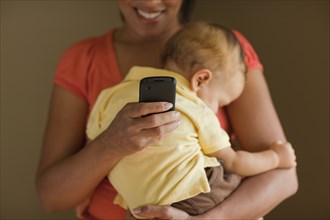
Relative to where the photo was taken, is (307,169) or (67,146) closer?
(67,146)

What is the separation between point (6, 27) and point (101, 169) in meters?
0.71

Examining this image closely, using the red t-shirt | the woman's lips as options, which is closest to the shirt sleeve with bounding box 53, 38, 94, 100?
the red t-shirt

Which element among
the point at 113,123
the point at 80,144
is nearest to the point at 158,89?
the point at 113,123

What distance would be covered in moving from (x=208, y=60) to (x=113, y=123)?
0.23m

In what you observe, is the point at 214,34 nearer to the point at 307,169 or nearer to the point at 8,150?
the point at 307,169

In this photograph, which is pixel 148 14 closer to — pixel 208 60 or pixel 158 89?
pixel 208 60

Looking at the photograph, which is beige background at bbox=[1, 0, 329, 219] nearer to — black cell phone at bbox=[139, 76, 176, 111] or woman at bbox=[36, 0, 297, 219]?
woman at bbox=[36, 0, 297, 219]

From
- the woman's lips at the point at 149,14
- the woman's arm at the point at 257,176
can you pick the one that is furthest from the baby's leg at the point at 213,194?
the woman's lips at the point at 149,14

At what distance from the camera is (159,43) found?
4.55 feet

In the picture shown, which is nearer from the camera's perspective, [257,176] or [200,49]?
[200,49]

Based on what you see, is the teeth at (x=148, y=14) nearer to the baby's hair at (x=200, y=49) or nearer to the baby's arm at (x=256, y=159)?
the baby's hair at (x=200, y=49)

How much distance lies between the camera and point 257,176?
119 centimetres

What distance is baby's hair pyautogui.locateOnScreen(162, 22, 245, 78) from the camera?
41.8 inches

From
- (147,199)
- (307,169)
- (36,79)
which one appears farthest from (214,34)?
(36,79)
